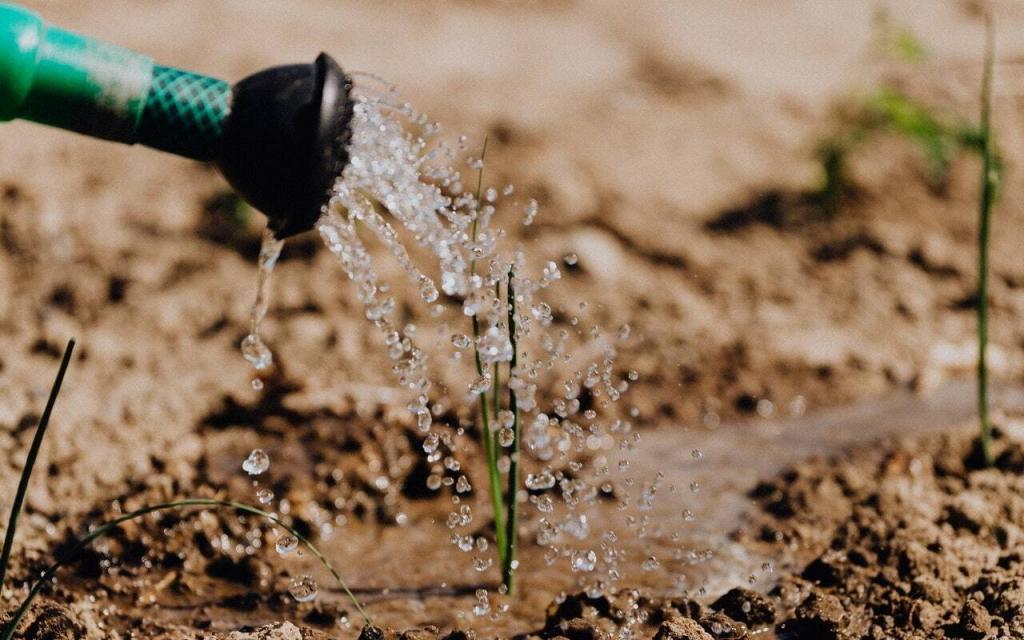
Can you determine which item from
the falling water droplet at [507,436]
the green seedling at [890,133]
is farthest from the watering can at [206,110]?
the green seedling at [890,133]

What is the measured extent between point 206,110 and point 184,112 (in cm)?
3

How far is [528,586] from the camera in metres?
2.18

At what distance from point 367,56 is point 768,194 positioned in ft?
4.99

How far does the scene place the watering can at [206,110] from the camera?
154 cm

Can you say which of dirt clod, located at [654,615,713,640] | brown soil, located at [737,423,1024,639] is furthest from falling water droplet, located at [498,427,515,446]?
brown soil, located at [737,423,1024,639]

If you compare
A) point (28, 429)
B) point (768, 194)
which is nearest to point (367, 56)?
point (768, 194)

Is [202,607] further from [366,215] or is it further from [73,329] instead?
[73,329]

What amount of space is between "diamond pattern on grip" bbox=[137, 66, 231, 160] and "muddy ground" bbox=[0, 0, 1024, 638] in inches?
33.7

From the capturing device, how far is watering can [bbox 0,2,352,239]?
1543 mm

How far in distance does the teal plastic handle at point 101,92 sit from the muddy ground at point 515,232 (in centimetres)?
86

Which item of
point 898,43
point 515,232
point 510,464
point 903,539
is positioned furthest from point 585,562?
point 898,43

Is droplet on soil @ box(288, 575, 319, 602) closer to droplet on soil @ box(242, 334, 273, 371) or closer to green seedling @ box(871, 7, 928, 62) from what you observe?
droplet on soil @ box(242, 334, 273, 371)

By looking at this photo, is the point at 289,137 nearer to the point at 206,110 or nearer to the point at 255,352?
the point at 206,110

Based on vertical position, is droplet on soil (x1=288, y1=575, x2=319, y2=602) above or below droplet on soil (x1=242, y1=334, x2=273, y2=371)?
below
